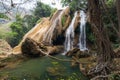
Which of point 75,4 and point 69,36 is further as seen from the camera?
point 69,36

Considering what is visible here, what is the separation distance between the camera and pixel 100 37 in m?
3.22

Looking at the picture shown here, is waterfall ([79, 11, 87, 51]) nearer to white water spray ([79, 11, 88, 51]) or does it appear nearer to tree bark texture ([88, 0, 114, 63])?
white water spray ([79, 11, 88, 51])

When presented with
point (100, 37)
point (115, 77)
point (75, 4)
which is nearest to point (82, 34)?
point (75, 4)

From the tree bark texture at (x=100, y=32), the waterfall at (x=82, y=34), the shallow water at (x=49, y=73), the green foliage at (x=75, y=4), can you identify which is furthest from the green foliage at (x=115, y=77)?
the waterfall at (x=82, y=34)

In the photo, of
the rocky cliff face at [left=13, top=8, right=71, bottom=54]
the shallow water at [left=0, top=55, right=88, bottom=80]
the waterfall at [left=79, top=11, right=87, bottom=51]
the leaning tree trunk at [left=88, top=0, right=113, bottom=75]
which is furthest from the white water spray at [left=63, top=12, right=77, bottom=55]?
the leaning tree trunk at [left=88, top=0, right=113, bottom=75]

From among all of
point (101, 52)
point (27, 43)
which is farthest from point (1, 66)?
point (101, 52)

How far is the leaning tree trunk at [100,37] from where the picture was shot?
3.21 meters

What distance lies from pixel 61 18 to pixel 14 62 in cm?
800

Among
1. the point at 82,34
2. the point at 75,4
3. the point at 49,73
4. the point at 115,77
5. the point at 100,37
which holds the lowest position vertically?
the point at 82,34

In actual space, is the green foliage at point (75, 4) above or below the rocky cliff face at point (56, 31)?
above

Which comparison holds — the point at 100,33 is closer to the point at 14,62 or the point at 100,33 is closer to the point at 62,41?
the point at 14,62

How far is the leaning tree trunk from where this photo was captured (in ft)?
10.5

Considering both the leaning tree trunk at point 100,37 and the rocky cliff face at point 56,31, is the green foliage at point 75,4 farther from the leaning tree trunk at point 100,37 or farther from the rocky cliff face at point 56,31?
the leaning tree trunk at point 100,37

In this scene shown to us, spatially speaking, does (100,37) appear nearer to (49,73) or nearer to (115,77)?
(115,77)
